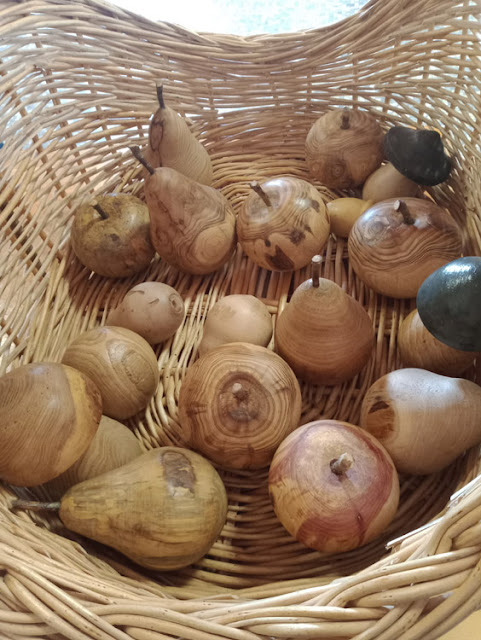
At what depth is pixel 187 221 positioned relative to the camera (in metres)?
0.83

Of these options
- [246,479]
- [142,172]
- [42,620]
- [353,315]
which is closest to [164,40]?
[142,172]

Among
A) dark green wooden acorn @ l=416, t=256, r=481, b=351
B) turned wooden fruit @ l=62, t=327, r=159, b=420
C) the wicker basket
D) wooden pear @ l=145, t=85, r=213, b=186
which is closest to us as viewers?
dark green wooden acorn @ l=416, t=256, r=481, b=351

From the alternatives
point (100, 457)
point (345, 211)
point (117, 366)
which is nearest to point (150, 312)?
point (117, 366)

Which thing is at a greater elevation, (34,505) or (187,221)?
(187,221)

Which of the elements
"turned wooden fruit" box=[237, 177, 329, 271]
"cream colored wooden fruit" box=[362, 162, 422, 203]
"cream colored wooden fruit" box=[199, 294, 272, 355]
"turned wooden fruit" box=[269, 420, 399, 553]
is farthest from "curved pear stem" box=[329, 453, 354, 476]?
"cream colored wooden fruit" box=[362, 162, 422, 203]

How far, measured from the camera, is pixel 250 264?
0.94 metres

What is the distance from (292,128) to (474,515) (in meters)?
0.80

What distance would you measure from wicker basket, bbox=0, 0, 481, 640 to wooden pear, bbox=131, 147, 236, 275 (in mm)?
71

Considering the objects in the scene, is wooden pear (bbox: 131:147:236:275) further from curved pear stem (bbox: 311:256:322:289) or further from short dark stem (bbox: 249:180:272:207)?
curved pear stem (bbox: 311:256:322:289)

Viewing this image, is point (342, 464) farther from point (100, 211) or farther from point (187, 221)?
point (100, 211)

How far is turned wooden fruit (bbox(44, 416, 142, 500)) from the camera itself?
0.67 m

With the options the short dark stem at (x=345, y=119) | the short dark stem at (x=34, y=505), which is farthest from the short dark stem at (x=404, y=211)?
the short dark stem at (x=34, y=505)

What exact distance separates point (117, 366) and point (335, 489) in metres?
0.32

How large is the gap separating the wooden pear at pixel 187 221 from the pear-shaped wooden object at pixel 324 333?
7.6 inches
